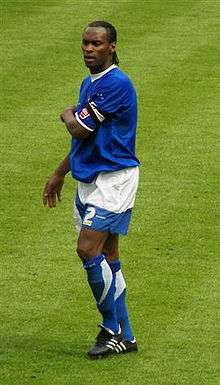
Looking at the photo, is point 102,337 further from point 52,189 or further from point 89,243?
point 52,189

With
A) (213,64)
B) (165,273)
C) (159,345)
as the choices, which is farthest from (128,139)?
(213,64)

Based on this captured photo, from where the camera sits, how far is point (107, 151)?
9.06m

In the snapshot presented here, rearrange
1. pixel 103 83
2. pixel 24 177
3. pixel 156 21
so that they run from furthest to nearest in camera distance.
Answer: pixel 156 21, pixel 24 177, pixel 103 83

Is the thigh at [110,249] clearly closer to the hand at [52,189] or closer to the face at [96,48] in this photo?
the hand at [52,189]

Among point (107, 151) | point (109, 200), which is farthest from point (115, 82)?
point (109, 200)

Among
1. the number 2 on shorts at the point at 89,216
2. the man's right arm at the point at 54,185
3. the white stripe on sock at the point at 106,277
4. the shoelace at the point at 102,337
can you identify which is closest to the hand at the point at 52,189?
the man's right arm at the point at 54,185

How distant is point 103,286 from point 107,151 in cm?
84

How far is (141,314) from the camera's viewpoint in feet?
33.1

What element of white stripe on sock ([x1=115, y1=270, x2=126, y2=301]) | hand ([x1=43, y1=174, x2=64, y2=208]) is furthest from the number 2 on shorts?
white stripe on sock ([x1=115, y1=270, x2=126, y2=301])

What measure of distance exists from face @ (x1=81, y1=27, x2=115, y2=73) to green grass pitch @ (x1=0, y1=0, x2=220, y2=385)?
6.00 feet

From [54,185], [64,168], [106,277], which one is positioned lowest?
[106,277]

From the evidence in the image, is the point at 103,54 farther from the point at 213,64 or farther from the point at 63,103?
the point at 213,64

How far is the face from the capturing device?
29.7 feet

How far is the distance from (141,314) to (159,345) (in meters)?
0.71
